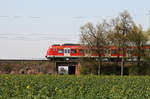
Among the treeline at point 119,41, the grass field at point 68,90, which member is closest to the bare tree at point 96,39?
the treeline at point 119,41

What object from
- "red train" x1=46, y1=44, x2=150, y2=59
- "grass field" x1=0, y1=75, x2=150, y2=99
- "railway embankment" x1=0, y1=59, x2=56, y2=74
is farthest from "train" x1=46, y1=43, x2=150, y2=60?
"grass field" x1=0, y1=75, x2=150, y2=99

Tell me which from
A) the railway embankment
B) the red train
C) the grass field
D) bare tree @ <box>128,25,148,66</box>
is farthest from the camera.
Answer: the railway embankment

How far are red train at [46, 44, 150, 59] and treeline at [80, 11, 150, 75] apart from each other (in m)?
0.42

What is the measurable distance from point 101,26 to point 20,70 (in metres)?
14.8

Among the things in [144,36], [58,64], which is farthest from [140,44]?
[58,64]

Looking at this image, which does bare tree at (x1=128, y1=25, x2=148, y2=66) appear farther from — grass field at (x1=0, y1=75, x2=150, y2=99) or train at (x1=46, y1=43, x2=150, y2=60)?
grass field at (x1=0, y1=75, x2=150, y2=99)

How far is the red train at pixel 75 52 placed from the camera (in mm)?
48281

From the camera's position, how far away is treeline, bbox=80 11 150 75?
4897cm

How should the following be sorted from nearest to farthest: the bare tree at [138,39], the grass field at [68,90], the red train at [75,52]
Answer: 1. the grass field at [68,90]
2. the red train at [75,52]
3. the bare tree at [138,39]

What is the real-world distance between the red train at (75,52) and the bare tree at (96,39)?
27.0 inches

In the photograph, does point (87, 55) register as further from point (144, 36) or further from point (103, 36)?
point (144, 36)

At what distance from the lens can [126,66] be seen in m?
52.4

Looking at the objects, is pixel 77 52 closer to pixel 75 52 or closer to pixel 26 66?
pixel 75 52

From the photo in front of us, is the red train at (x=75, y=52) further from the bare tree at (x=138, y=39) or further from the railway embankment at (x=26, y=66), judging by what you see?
the railway embankment at (x=26, y=66)
